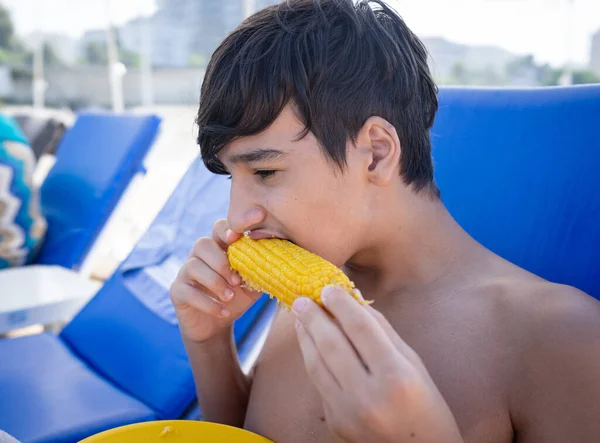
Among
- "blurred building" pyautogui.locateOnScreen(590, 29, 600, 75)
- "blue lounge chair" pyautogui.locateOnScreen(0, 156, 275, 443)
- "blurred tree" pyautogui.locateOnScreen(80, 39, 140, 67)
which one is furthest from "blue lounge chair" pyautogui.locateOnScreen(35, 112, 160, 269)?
"blurred tree" pyautogui.locateOnScreen(80, 39, 140, 67)

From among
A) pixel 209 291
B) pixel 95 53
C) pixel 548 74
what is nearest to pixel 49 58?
pixel 95 53

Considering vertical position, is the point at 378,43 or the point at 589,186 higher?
the point at 378,43

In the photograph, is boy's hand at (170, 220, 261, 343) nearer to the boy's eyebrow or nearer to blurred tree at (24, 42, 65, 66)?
the boy's eyebrow

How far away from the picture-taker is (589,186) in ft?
4.87

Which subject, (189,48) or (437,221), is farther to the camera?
(189,48)

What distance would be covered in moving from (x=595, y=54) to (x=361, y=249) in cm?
544

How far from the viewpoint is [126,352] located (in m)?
2.27

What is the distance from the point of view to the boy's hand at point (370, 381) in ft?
2.72

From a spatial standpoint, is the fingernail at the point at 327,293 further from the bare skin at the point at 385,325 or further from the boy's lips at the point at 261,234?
the boy's lips at the point at 261,234

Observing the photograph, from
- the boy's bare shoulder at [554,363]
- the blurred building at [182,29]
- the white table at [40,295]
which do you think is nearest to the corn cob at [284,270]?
the boy's bare shoulder at [554,363]

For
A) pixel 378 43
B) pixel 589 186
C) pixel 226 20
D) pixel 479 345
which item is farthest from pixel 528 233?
pixel 226 20

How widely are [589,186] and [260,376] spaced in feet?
3.21

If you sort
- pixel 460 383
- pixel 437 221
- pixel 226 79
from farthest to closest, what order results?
1. pixel 437 221
2. pixel 226 79
3. pixel 460 383

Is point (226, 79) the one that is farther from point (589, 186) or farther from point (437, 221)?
point (589, 186)
